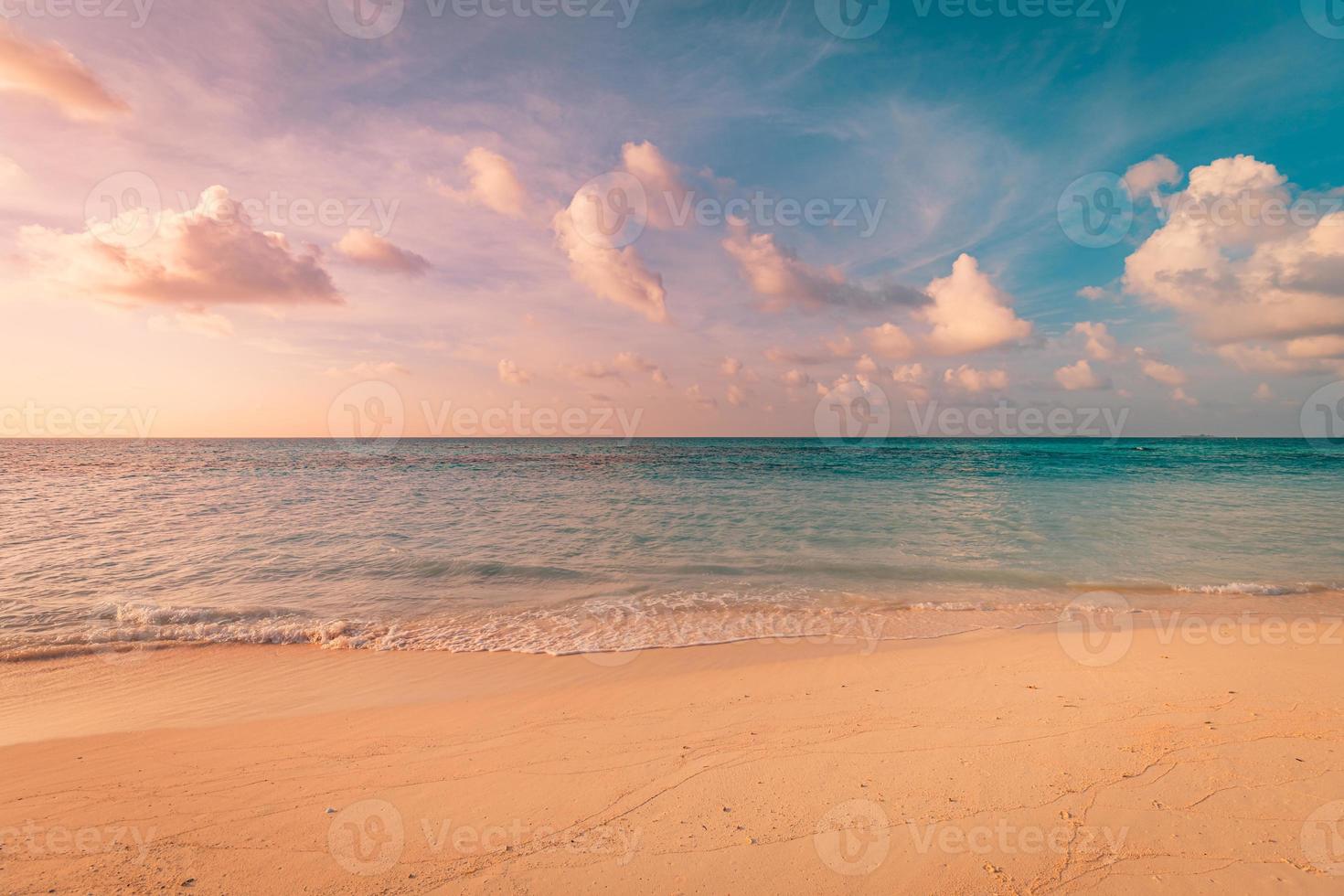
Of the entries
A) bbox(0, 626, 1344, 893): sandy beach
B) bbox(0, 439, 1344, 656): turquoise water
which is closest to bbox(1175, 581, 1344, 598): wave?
bbox(0, 439, 1344, 656): turquoise water

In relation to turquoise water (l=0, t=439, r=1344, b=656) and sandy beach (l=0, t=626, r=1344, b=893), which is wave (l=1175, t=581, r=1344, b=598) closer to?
turquoise water (l=0, t=439, r=1344, b=656)

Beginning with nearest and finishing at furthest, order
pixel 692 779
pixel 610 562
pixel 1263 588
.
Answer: pixel 692 779, pixel 1263 588, pixel 610 562

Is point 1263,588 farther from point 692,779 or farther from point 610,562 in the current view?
point 610,562

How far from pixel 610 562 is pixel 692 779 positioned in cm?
870

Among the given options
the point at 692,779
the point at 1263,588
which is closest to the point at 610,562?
the point at 692,779

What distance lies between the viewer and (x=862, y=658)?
7.70m

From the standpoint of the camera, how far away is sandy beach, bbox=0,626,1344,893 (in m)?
3.67

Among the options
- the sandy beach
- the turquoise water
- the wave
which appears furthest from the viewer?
the wave

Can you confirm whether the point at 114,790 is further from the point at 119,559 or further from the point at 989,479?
the point at 989,479

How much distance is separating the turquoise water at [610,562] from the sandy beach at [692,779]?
1916mm

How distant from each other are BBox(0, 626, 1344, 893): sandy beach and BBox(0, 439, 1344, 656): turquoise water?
1.92 m

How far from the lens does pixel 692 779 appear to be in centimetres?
468

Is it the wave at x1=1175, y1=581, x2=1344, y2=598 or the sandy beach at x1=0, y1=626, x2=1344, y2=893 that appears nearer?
the sandy beach at x1=0, y1=626, x2=1344, y2=893

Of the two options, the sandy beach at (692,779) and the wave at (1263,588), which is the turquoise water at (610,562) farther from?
the sandy beach at (692,779)
